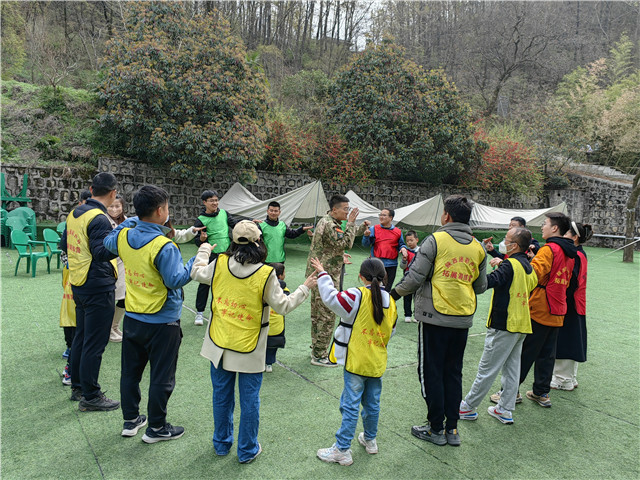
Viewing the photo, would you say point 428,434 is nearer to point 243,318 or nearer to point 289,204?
point 243,318

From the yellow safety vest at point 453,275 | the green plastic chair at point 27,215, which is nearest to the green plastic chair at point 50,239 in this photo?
the green plastic chair at point 27,215

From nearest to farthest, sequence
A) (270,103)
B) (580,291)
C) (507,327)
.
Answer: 1. (507,327)
2. (580,291)
3. (270,103)

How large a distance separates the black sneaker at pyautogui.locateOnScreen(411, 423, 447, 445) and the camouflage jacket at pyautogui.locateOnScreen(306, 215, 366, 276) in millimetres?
1823

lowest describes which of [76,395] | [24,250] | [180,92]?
[76,395]

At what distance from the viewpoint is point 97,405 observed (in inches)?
124

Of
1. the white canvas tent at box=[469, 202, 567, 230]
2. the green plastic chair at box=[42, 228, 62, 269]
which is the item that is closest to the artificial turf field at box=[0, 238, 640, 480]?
the green plastic chair at box=[42, 228, 62, 269]

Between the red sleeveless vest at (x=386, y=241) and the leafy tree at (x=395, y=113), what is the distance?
9846 mm

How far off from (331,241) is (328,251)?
0.56ft

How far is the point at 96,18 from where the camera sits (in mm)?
20266

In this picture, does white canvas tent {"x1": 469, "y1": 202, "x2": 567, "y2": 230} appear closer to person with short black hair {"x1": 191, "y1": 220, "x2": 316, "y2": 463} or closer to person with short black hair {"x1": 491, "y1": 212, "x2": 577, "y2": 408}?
person with short black hair {"x1": 491, "y1": 212, "x2": 577, "y2": 408}

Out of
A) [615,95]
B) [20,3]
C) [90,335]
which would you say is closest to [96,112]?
[20,3]

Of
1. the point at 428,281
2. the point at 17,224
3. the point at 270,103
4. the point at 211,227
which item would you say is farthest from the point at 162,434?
the point at 270,103

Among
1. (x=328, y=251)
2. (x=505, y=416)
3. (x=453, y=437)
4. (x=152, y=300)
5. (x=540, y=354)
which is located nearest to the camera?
(x=152, y=300)

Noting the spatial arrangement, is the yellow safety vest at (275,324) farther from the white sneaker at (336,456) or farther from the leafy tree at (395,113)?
the leafy tree at (395,113)
